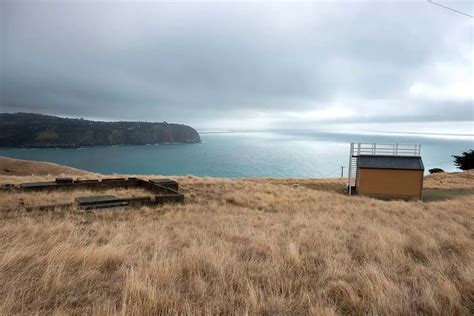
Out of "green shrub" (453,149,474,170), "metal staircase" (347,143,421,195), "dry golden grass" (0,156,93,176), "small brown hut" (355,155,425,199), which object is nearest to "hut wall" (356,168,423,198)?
"small brown hut" (355,155,425,199)

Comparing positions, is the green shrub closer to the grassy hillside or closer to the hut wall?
the hut wall

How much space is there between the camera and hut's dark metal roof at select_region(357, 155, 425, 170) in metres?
22.2

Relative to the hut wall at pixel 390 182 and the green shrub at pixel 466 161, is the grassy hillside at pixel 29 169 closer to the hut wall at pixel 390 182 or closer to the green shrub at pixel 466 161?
the hut wall at pixel 390 182

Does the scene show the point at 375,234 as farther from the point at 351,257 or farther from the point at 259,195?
the point at 259,195

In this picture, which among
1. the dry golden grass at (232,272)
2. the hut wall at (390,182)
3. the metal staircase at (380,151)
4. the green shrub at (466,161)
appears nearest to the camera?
the dry golden grass at (232,272)

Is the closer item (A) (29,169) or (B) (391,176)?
(B) (391,176)

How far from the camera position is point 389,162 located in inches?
896

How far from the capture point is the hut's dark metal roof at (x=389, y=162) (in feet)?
72.7

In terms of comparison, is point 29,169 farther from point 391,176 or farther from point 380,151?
point 391,176

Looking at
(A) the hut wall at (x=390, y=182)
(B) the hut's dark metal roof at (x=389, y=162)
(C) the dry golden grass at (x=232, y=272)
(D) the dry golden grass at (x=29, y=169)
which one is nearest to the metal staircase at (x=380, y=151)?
(B) the hut's dark metal roof at (x=389, y=162)

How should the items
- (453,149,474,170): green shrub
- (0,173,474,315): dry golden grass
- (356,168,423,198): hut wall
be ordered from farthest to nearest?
1. (453,149,474,170): green shrub
2. (356,168,423,198): hut wall
3. (0,173,474,315): dry golden grass

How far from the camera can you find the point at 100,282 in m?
3.73

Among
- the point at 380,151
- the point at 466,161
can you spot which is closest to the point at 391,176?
the point at 380,151

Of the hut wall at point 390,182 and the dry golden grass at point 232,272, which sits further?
the hut wall at point 390,182
